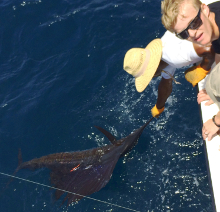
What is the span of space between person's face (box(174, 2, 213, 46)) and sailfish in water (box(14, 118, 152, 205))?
9.41 feet

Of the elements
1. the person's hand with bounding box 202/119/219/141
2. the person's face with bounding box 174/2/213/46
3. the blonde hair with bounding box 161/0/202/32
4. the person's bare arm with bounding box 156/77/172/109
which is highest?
the blonde hair with bounding box 161/0/202/32

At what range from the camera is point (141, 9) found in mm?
8680

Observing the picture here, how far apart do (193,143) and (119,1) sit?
19.2 feet

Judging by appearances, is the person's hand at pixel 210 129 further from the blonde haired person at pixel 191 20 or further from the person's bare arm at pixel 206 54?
the blonde haired person at pixel 191 20

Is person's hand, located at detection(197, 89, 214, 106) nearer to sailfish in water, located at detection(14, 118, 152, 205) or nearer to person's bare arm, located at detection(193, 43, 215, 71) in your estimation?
person's bare arm, located at detection(193, 43, 215, 71)

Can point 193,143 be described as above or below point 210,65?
below

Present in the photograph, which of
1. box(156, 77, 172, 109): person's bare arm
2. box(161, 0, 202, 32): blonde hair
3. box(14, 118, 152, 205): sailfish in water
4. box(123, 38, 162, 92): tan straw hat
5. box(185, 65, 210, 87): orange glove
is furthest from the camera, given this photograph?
box(14, 118, 152, 205): sailfish in water

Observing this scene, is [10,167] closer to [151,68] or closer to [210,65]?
[151,68]

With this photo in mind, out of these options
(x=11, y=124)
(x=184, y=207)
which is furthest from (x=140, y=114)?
(x=11, y=124)

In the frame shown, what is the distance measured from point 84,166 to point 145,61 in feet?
10.2

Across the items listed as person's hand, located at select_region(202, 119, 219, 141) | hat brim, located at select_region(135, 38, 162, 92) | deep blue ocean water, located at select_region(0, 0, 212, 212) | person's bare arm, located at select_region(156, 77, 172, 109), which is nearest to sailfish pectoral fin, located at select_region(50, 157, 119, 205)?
deep blue ocean water, located at select_region(0, 0, 212, 212)

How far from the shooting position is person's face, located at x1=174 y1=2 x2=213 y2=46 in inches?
106

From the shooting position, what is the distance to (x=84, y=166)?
596 centimetres

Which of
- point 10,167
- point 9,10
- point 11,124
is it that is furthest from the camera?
point 9,10
